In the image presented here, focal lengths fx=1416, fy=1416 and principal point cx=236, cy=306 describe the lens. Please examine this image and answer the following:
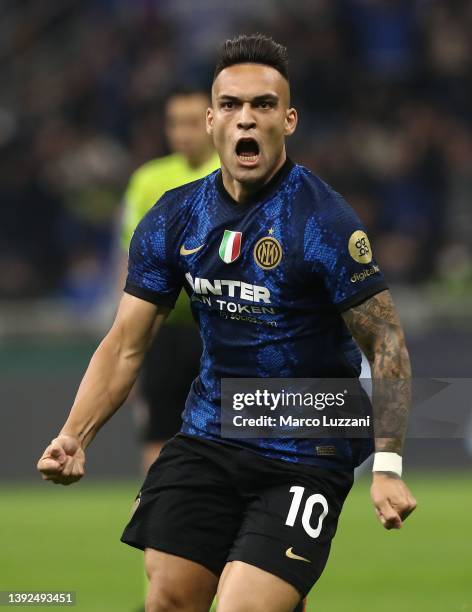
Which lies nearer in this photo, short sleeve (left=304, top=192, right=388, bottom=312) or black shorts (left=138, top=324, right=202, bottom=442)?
short sleeve (left=304, top=192, right=388, bottom=312)

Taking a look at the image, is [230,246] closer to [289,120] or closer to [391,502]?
[289,120]

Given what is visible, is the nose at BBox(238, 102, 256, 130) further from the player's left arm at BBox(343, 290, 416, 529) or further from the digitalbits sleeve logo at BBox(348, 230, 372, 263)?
the player's left arm at BBox(343, 290, 416, 529)

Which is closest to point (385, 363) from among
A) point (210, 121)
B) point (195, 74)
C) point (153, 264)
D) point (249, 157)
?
point (249, 157)

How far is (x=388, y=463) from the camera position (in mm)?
4484

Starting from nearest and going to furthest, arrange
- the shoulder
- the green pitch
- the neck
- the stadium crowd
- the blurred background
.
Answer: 1. the shoulder
2. the neck
3. the green pitch
4. the blurred background
5. the stadium crowd

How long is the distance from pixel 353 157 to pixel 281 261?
11119mm

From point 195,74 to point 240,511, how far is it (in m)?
10.0

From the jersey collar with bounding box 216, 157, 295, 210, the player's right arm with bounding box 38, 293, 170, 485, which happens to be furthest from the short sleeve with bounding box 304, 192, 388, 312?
the player's right arm with bounding box 38, 293, 170, 485

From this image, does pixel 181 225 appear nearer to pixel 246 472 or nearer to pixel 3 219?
pixel 246 472

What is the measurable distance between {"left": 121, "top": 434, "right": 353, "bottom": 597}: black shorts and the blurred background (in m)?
5.50

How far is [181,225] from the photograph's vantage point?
5027 mm

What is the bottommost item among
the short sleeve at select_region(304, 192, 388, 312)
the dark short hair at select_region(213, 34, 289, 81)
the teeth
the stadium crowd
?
the short sleeve at select_region(304, 192, 388, 312)

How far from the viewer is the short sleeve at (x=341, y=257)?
4.65m

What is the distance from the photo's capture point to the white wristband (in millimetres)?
4469
